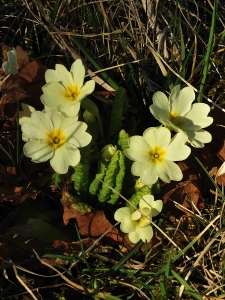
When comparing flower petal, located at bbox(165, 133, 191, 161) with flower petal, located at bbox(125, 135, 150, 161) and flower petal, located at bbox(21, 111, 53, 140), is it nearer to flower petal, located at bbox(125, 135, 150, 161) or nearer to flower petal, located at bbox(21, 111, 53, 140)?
flower petal, located at bbox(125, 135, 150, 161)

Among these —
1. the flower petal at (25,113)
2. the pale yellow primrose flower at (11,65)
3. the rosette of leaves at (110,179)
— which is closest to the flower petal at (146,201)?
the rosette of leaves at (110,179)

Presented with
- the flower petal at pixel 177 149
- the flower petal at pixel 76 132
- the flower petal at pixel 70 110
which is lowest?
the flower petal at pixel 177 149

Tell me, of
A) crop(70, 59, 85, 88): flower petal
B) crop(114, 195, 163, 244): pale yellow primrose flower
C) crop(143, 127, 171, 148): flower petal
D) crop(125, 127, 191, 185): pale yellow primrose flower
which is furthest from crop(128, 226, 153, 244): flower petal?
crop(70, 59, 85, 88): flower petal

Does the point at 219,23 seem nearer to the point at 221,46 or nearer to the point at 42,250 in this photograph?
the point at 221,46

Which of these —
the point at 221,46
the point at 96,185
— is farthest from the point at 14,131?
the point at 221,46

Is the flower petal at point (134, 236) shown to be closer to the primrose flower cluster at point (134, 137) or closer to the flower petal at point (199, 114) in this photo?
the primrose flower cluster at point (134, 137)

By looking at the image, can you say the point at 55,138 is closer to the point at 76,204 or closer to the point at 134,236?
the point at 76,204

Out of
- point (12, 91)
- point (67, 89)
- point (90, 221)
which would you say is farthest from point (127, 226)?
point (12, 91)
